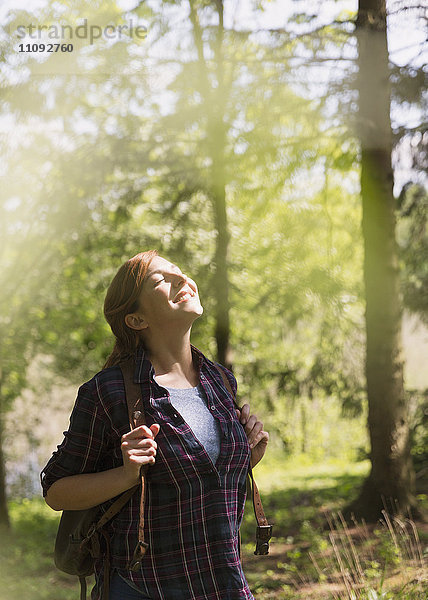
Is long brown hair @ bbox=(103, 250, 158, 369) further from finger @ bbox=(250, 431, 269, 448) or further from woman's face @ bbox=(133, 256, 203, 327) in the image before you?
finger @ bbox=(250, 431, 269, 448)

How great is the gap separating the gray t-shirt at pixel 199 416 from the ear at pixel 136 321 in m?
0.20

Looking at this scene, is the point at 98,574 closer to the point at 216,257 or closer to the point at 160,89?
the point at 216,257

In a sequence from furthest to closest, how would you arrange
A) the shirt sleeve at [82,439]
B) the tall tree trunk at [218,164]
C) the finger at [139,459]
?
the tall tree trunk at [218,164] < the shirt sleeve at [82,439] < the finger at [139,459]

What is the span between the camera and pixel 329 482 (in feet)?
29.0

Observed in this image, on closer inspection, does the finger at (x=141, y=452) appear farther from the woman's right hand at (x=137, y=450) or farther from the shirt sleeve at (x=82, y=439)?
the shirt sleeve at (x=82, y=439)

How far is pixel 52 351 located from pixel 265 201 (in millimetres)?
4491

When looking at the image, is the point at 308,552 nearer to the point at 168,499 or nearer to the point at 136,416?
the point at 168,499

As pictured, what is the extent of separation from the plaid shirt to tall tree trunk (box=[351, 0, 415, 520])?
4.17m

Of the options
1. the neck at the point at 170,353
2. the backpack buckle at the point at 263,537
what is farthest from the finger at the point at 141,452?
the backpack buckle at the point at 263,537

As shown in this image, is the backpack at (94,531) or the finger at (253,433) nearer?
the backpack at (94,531)

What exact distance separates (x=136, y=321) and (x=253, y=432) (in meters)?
0.46

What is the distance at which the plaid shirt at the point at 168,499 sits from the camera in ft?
5.54

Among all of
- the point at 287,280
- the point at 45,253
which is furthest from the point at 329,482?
the point at 45,253

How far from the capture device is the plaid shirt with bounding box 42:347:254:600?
1.69m
